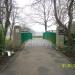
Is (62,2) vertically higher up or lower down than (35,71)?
higher up

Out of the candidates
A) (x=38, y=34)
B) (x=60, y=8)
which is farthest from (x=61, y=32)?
(x=38, y=34)

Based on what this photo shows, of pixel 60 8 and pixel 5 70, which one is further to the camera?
pixel 60 8

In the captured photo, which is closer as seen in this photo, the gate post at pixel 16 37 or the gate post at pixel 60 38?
the gate post at pixel 16 37

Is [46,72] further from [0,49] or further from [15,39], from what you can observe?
[15,39]

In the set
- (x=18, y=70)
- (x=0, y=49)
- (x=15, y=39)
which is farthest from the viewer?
(x=15, y=39)

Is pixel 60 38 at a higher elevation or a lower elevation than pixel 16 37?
lower

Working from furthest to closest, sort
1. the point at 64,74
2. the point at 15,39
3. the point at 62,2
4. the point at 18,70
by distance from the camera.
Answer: the point at 62,2, the point at 15,39, the point at 18,70, the point at 64,74

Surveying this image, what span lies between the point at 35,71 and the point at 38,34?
28.8 metres

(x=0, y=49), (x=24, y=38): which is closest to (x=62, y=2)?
(x=24, y=38)

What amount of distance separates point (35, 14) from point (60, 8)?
55.1ft

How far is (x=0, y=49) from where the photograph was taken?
1284cm

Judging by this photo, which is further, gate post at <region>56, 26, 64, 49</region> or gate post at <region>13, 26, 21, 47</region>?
gate post at <region>56, 26, 64, 49</region>

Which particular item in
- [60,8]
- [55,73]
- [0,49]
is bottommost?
[55,73]

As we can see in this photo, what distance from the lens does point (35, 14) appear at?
39.1m
